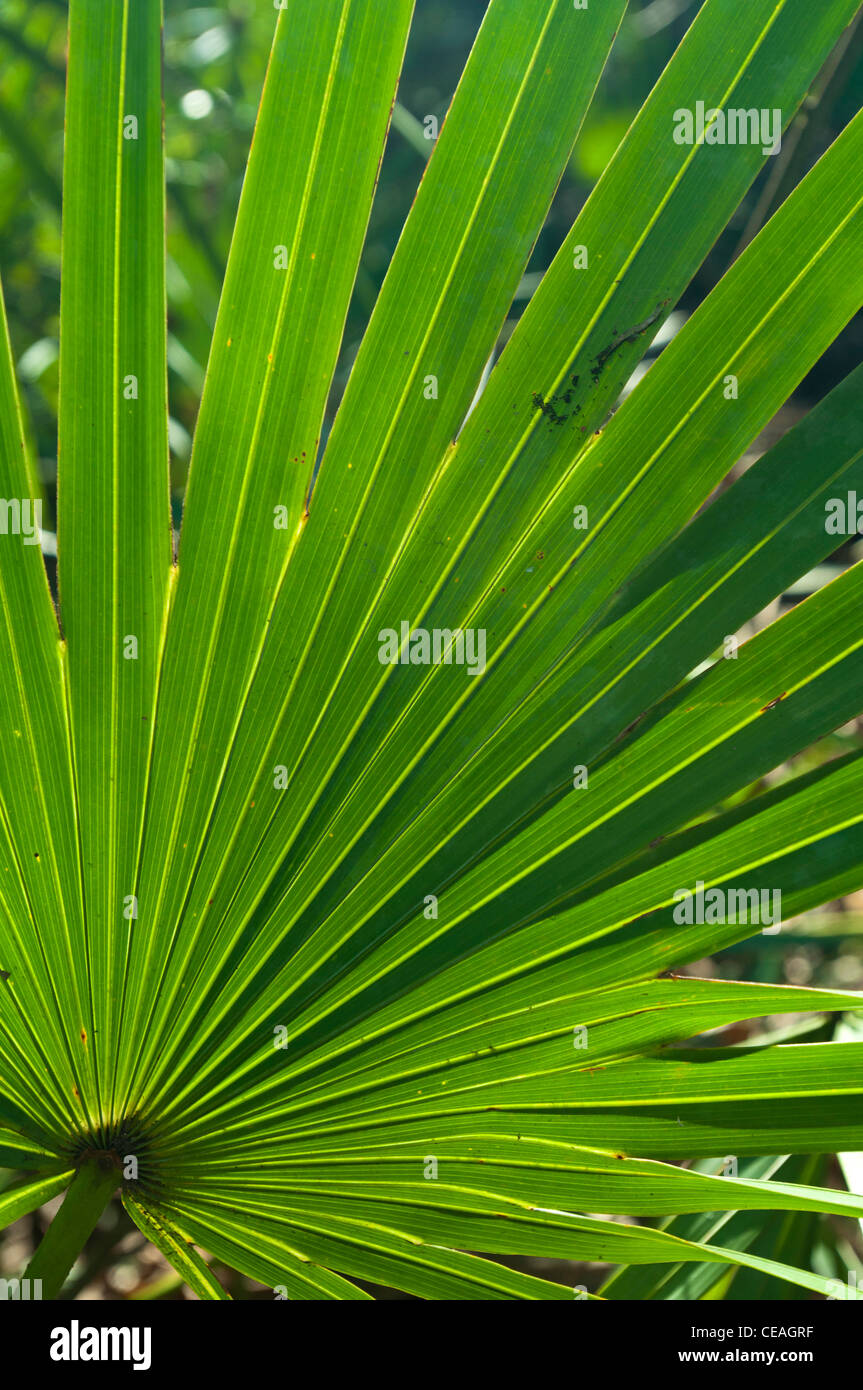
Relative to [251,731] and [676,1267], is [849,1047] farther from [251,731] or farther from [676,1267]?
[251,731]

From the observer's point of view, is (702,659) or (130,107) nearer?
(130,107)

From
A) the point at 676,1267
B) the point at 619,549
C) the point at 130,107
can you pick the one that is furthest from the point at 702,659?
the point at 676,1267

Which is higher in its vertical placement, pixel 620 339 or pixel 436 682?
pixel 620 339

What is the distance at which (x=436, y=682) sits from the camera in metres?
0.74

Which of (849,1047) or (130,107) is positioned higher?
(130,107)

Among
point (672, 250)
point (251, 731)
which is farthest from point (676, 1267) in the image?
point (672, 250)

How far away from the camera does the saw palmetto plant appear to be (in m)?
0.65

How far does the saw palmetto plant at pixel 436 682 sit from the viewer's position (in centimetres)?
65

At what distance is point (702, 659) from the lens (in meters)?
0.73

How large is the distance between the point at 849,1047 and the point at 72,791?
724 mm
